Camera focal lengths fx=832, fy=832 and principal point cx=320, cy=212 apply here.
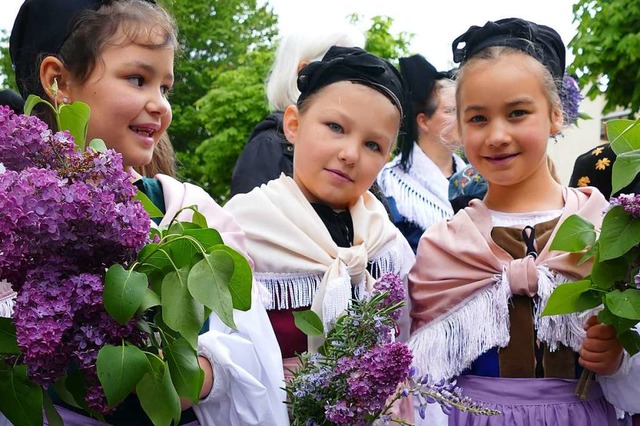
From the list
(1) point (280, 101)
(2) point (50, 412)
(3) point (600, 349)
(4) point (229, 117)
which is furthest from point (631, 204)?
(4) point (229, 117)

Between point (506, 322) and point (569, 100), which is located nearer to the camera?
point (506, 322)

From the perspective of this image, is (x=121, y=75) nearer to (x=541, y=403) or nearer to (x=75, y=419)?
(x=75, y=419)

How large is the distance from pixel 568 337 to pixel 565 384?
0.14 m

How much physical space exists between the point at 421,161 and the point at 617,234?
2770mm

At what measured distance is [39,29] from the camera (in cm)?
240

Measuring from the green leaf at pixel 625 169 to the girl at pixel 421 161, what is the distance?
233cm

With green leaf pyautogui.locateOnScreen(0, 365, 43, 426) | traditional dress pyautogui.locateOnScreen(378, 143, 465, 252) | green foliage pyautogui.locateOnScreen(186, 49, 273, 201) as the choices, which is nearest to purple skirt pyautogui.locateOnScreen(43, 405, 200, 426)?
green leaf pyautogui.locateOnScreen(0, 365, 43, 426)

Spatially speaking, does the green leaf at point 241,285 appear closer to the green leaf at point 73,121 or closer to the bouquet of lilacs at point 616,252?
the green leaf at point 73,121

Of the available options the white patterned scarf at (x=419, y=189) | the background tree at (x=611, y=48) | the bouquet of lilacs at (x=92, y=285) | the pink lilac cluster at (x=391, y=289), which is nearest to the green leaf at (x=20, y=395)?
the bouquet of lilacs at (x=92, y=285)

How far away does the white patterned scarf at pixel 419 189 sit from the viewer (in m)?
4.45

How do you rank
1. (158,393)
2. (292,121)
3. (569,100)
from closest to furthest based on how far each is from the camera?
(158,393), (292,121), (569,100)

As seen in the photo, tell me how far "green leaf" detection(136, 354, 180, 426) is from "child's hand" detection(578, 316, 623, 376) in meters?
1.26

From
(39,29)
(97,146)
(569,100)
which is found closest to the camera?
(97,146)

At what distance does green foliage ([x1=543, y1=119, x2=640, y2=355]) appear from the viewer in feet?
6.61
